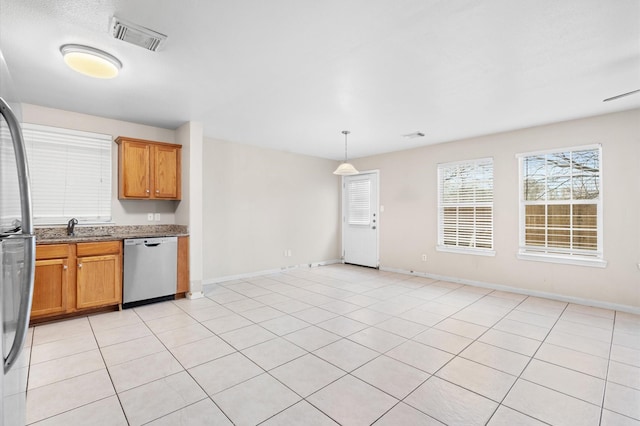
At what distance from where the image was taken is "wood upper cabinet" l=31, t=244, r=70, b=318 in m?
3.24

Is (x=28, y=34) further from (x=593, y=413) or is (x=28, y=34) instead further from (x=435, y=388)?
(x=593, y=413)

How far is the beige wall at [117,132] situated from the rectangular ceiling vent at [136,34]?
242 cm

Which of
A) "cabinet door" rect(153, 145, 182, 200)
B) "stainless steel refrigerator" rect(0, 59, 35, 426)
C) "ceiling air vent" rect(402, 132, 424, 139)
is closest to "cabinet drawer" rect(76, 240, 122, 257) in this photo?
"cabinet door" rect(153, 145, 182, 200)

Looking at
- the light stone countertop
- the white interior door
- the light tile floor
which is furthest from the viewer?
the white interior door

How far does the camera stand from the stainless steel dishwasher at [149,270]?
3.85 metres

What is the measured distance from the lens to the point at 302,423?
70.3 inches

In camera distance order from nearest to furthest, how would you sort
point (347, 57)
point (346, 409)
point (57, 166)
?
point (346, 409), point (347, 57), point (57, 166)

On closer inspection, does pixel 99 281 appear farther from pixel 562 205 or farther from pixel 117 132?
pixel 562 205

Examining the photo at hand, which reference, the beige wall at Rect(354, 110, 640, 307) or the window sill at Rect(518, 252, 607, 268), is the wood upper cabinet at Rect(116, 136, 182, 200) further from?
the window sill at Rect(518, 252, 607, 268)

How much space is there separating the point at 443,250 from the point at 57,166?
19.7 feet

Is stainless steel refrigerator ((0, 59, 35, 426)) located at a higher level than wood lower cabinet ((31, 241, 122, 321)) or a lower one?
higher

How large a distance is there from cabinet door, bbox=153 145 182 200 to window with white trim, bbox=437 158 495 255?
4510 millimetres

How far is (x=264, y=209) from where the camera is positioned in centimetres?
596

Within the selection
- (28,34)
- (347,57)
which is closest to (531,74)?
(347,57)
